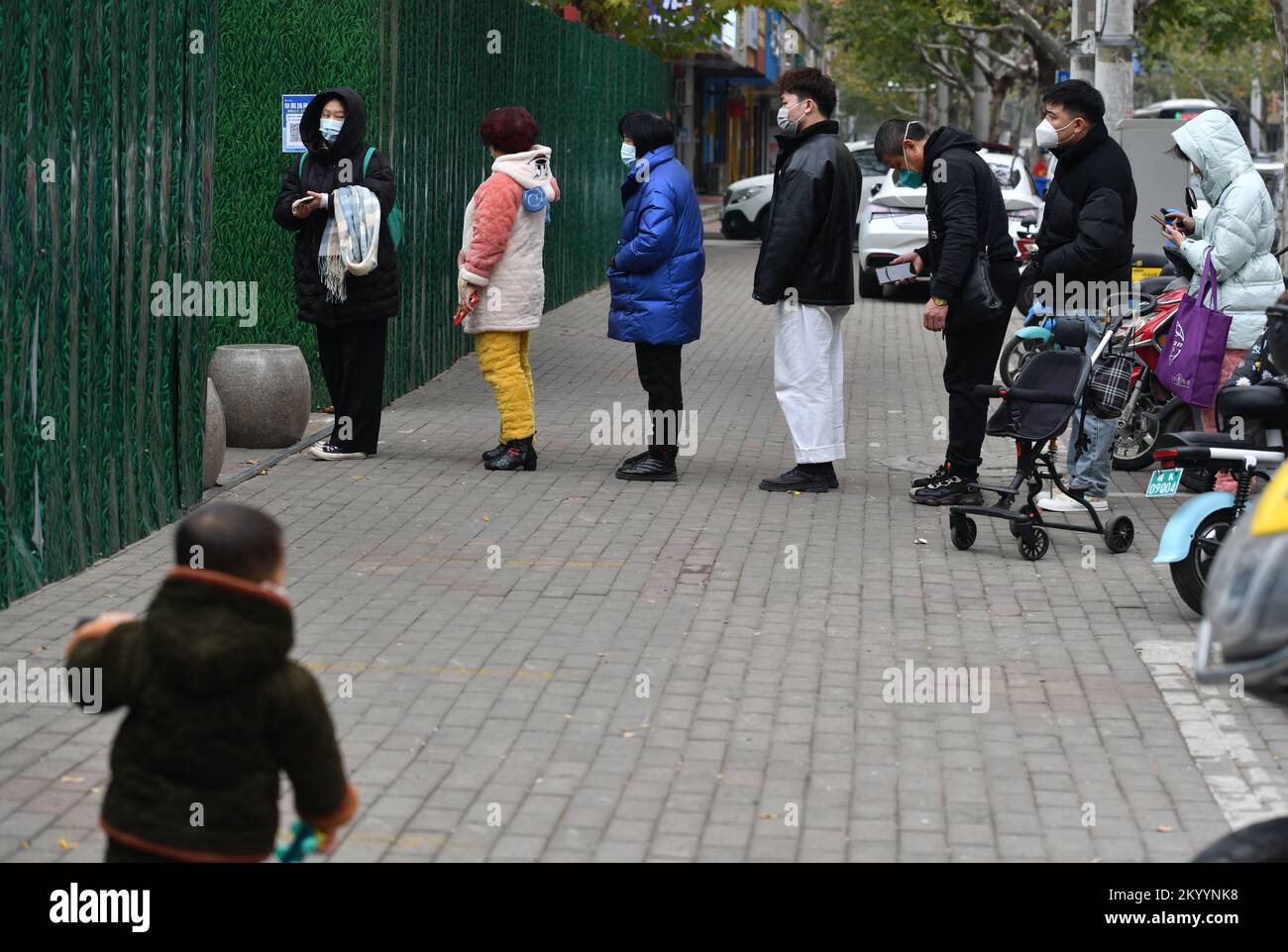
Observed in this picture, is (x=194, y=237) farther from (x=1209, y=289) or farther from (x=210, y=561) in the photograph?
(x=210, y=561)

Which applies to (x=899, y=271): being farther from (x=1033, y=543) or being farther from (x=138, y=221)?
(x=138, y=221)

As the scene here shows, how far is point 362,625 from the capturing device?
23.4ft

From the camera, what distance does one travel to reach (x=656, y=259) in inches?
389

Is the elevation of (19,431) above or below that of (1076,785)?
above

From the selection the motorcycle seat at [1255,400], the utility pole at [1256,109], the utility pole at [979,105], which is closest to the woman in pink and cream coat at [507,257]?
the motorcycle seat at [1255,400]

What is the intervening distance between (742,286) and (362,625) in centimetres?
1619

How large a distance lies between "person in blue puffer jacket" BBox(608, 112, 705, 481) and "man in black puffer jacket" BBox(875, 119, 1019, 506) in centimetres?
116

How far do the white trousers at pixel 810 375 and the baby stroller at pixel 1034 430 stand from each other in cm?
125

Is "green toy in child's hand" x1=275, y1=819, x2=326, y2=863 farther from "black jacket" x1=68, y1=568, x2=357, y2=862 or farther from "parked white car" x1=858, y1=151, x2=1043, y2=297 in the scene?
"parked white car" x1=858, y1=151, x2=1043, y2=297

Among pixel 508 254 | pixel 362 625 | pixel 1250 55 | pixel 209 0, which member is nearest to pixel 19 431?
pixel 362 625

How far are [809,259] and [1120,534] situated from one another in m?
2.15

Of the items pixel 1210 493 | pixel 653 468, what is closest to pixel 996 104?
pixel 653 468
